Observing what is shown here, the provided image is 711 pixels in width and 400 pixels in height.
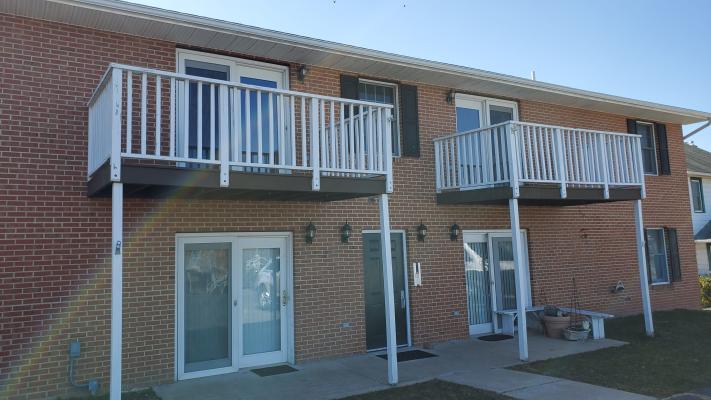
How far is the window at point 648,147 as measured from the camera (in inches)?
548

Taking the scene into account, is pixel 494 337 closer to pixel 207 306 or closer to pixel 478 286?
pixel 478 286

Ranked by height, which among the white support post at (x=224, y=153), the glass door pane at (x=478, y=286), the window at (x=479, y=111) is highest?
the window at (x=479, y=111)

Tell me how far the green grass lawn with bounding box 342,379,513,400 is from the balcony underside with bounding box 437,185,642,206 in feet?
11.5

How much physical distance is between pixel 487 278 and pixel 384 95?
4310 millimetres

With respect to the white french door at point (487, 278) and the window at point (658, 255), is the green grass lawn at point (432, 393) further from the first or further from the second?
the window at point (658, 255)

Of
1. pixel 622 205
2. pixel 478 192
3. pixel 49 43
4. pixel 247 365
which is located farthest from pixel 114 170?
pixel 622 205

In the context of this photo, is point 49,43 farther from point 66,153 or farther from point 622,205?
point 622,205

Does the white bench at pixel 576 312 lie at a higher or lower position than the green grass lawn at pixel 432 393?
higher

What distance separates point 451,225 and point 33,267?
274 inches

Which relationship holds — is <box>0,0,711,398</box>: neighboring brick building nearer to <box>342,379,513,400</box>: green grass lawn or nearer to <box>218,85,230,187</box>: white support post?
<box>218,85,230,187</box>: white support post

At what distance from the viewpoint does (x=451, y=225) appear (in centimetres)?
1020

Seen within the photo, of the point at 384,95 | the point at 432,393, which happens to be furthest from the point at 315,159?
the point at 384,95

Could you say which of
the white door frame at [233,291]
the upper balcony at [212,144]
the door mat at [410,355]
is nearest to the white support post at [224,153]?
the upper balcony at [212,144]

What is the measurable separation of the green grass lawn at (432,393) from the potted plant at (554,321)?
4.12 metres
